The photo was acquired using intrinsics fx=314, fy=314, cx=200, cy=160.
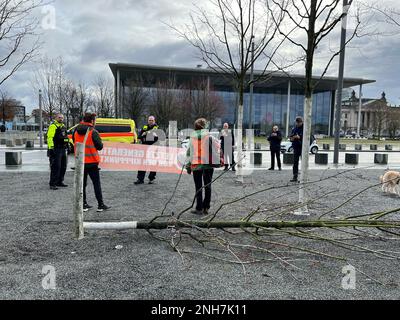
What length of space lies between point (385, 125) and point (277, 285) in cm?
8203

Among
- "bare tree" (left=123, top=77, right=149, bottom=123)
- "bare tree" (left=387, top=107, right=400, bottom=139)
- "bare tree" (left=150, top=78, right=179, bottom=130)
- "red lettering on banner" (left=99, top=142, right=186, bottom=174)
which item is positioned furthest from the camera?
"bare tree" (left=387, top=107, right=400, bottom=139)

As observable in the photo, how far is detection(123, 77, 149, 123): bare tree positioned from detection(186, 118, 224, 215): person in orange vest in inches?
1225

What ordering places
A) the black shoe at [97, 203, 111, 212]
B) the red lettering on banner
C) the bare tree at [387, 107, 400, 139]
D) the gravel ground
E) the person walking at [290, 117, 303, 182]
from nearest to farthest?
the gravel ground → the black shoe at [97, 203, 111, 212] → the person walking at [290, 117, 303, 182] → the red lettering on banner → the bare tree at [387, 107, 400, 139]

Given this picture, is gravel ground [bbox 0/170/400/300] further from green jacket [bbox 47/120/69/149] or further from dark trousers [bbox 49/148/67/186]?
green jacket [bbox 47/120/69/149]

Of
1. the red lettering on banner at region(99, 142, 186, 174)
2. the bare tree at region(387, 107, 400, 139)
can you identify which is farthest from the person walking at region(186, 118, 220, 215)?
the bare tree at region(387, 107, 400, 139)

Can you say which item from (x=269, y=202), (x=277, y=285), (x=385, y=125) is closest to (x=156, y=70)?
(x=269, y=202)

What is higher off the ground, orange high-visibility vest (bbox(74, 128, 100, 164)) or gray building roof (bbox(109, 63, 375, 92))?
gray building roof (bbox(109, 63, 375, 92))

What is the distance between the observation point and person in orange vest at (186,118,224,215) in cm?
572

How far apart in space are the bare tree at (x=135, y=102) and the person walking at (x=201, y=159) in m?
31.1

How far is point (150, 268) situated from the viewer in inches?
138

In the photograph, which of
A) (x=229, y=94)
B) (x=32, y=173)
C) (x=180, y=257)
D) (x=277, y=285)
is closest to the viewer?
(x=277, y=285)

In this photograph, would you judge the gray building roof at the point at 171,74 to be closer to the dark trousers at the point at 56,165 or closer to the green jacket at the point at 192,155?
the dark trousers at the point at 56,165

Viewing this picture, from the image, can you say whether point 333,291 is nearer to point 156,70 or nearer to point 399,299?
point 399,299

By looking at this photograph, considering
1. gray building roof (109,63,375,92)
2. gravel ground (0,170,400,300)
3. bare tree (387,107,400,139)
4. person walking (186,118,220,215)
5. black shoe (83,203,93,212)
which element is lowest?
gravel ground (0,170,400,300)
